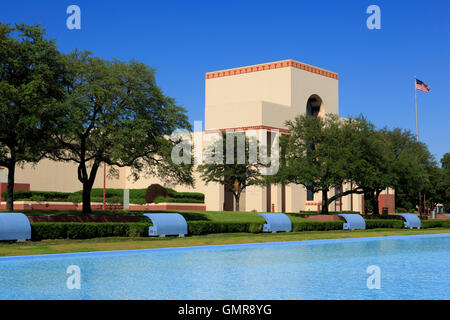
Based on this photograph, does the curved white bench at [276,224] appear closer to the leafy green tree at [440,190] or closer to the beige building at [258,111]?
the beige building at [258,111]

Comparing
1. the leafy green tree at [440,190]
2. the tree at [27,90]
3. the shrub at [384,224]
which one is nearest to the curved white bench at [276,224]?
the shrub at [384,224]

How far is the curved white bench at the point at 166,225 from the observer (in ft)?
84.7

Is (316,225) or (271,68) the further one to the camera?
(271,68)

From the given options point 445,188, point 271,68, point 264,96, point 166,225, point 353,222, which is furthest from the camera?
point 445,188

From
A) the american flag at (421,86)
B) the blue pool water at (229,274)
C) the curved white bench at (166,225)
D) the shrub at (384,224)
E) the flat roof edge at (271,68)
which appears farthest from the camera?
the flat roof edge at (271,68)

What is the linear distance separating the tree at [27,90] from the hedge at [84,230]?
446 centimetres

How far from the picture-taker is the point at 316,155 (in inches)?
1613

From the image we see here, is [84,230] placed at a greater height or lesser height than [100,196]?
lesser

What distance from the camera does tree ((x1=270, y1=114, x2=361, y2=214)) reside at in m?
39.9

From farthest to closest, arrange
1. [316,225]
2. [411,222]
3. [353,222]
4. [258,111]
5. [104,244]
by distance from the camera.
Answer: [258,111] < [411,222] < [353,222] < [316,225] < [104,244]

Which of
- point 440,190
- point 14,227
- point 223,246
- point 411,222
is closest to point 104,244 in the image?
point 14,227

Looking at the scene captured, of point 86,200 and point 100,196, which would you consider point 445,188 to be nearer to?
point 100,196

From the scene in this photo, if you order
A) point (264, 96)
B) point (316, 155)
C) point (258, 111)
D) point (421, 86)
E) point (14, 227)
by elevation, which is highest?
point (421, 86)

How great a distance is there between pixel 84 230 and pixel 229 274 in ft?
37.6
